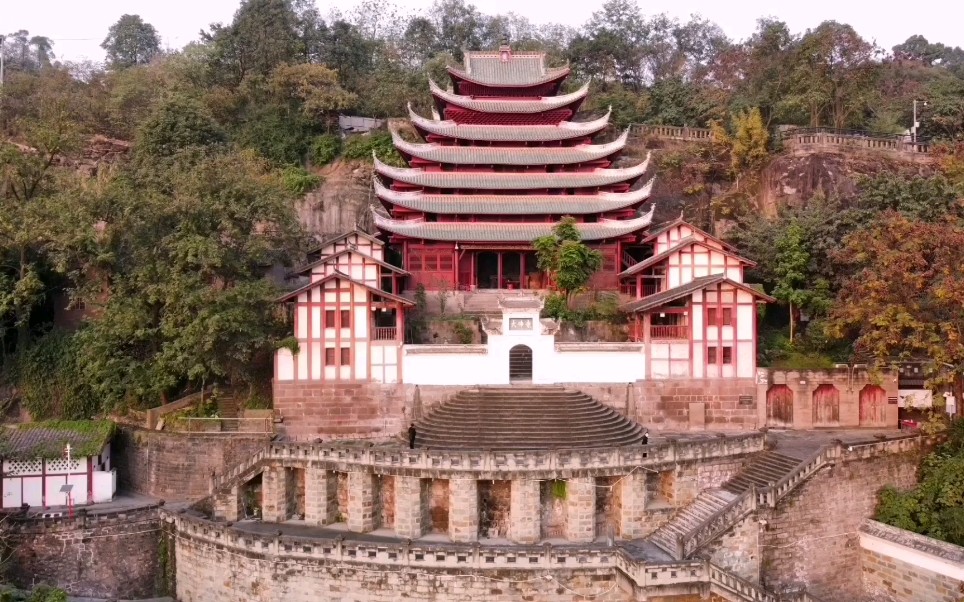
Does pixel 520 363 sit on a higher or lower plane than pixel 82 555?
higher

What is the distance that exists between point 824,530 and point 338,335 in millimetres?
18351

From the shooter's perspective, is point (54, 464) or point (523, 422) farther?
point (523, 422)

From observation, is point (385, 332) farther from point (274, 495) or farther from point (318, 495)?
point (274, 495)

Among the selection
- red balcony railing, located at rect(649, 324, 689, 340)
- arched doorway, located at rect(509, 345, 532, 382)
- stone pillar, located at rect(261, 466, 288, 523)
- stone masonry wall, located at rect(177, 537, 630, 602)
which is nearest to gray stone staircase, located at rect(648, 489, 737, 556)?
stone masonry wall, located at rect(177, 537, 630, 602)

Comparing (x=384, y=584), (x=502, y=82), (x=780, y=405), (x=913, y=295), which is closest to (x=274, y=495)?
(x=384, y=584)

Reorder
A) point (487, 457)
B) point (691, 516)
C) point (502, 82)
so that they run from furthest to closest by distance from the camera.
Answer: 1. point (502, 82)
2. point (691, 516)
3. point (487, 457)

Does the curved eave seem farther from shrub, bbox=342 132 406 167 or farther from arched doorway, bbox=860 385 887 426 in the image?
arched doorway, bbox=860 385 887 426

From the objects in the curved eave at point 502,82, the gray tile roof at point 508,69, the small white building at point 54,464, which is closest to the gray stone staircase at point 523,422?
the small white building at point 54,464

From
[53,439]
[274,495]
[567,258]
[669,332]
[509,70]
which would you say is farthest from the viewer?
[509,70]

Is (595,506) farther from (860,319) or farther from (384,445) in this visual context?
(860,319)

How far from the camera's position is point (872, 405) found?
3169 cm

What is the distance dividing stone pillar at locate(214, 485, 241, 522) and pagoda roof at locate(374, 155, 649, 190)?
57.6 ft

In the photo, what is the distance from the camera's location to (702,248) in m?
34.0

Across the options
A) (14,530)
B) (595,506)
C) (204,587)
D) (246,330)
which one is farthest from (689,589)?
(14,530)
